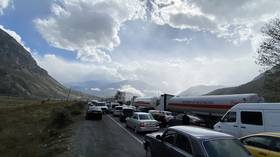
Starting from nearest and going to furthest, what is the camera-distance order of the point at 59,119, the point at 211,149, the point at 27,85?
the point at 211,149, the point at 59,119, the point at 27,85

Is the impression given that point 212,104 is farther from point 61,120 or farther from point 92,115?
point 61,120

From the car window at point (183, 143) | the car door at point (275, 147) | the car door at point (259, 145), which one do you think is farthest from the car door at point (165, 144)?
the car door at point (275, 147)

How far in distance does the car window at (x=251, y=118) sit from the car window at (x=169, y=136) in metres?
7.27

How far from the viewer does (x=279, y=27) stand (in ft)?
125

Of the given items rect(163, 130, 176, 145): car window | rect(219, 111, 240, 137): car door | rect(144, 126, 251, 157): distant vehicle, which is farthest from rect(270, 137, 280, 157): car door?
rect(219, 111, 240, 137): car door

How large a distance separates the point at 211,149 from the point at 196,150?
35cm

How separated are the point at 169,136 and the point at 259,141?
2757mm

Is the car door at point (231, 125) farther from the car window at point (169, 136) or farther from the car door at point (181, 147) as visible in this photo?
the car door at point (181, 147)

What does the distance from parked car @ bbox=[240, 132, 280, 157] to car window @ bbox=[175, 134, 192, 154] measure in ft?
8.29

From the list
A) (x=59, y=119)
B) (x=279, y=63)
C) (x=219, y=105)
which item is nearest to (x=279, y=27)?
(x=279, y=63)

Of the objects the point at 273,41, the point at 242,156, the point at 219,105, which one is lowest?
the point at 242,156

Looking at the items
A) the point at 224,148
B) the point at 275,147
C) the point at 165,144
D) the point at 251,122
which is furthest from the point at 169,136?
the point at 251,122

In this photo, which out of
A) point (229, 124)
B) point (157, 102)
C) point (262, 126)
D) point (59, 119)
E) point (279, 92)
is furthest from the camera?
point (157, 102)

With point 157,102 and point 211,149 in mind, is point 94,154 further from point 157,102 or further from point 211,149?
point 157,102
